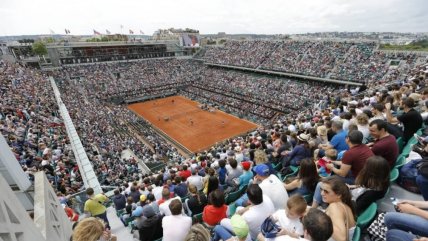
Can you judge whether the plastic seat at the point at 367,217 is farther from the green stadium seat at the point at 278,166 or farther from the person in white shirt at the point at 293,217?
the green stadium seat at the point at 278,166

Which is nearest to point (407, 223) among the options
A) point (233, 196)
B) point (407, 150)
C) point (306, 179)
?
point (306, 179)

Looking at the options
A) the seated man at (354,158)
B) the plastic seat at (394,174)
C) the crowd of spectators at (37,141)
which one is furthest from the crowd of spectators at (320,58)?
the crowd of spectators at (37,141)

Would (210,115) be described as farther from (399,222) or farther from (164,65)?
(399,222)

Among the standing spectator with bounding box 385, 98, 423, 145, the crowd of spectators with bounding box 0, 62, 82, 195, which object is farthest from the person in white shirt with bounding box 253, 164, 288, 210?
the crowd of spectators with bounding box 0, 62, 82, 195

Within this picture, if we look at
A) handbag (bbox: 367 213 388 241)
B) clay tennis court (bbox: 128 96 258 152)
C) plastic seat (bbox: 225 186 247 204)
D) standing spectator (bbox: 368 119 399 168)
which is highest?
standing spectator (bbox: 368 119 399 168)

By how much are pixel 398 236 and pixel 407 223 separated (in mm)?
289

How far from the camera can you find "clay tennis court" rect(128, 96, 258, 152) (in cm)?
3176

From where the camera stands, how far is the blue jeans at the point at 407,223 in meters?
2.91

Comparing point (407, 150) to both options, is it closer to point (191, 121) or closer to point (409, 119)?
point (409, 119)

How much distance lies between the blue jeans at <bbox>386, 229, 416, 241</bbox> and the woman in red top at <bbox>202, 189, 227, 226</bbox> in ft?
8.74

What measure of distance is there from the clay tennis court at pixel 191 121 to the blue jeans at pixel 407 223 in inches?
1015

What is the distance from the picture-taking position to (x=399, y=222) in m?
3.05

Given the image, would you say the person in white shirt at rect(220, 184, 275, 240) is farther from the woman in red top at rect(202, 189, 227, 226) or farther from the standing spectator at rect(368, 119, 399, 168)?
the standing spectator at rect(368, 119, 399, 168)

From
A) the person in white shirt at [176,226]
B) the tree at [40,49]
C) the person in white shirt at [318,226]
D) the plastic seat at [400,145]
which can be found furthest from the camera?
the tree at [40,49]
